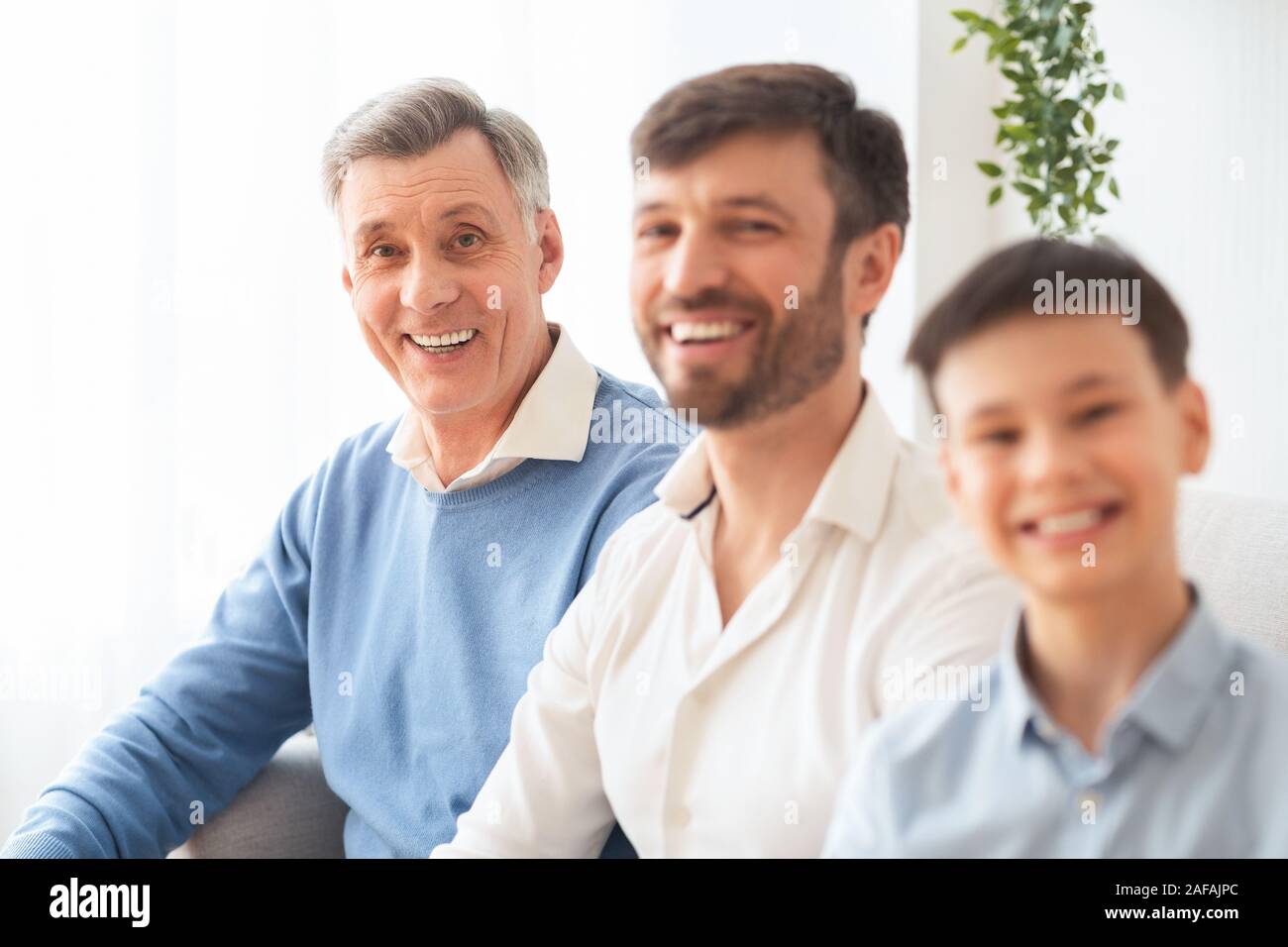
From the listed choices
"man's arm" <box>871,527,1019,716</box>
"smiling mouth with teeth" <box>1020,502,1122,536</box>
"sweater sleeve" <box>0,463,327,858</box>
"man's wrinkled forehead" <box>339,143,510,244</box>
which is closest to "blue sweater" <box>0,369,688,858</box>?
"sweater sleeve" <box>0,463,327,858</box>

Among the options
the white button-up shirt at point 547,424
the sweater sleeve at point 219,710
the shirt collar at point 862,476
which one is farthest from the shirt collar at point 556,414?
the shirt collar at point 862,476

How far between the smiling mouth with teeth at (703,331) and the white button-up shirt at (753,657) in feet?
0.31

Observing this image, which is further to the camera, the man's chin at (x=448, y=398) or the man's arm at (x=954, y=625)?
the man's chin at (x=448, y=398)

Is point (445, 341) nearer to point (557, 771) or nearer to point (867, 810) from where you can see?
point (557, 771)

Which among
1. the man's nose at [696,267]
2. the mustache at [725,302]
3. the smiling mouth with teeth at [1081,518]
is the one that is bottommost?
the smiling mouth with teeth at [1081,518]

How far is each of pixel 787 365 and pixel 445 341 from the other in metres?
0.42

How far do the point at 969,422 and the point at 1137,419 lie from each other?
0.26 ft

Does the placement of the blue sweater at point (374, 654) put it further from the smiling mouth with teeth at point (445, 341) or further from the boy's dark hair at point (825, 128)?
the boy's dark hair at point (825, 128)

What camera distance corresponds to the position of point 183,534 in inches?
70.9

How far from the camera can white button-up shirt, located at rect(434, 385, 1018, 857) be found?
0.69 metres

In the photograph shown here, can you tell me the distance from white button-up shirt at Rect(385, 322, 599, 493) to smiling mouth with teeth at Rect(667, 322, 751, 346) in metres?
0.33

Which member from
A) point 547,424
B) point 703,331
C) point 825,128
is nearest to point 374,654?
point 547,424

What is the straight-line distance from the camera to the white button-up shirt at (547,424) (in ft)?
3.42
